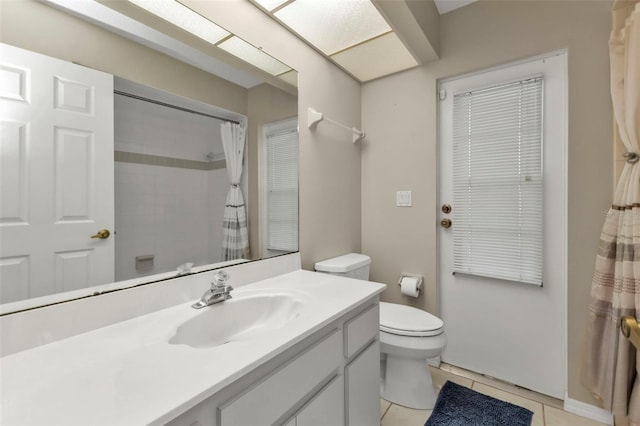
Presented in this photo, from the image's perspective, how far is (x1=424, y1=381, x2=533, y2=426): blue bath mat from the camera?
1.50 m

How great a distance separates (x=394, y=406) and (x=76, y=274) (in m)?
1.69

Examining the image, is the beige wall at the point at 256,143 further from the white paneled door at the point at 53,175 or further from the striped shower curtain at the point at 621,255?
the striped shower curtain at the point at 621,255

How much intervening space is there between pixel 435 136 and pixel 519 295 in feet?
3.74

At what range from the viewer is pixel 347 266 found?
1779 millimetres

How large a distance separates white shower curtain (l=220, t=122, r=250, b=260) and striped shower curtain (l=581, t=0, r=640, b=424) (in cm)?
173

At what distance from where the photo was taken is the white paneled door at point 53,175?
738 millimetres

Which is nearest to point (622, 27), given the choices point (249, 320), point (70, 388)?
point (249, 320)

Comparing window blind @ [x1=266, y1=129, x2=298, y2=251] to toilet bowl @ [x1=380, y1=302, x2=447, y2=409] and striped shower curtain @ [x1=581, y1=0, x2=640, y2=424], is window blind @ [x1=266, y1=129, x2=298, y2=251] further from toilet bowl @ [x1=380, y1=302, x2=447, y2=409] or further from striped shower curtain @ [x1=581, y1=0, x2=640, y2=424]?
striped shower curtain @ [x1=581, y1=0, x2=640, y2=424]

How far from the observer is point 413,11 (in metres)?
1.50

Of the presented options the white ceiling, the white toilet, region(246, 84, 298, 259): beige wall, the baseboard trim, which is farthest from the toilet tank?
the white ceiling

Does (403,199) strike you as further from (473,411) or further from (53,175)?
(53,175)

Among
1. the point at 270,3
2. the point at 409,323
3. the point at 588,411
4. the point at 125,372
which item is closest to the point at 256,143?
the point at 270,3

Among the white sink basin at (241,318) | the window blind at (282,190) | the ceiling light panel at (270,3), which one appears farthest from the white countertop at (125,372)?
the ceiling light panel at (270,3)

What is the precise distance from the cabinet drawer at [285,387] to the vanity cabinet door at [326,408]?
0.14 ft
